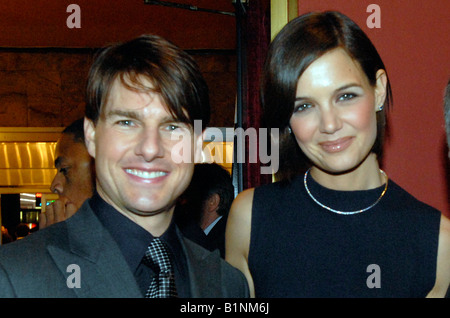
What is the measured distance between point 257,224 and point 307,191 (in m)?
0.21

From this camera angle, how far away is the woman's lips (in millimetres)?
1568

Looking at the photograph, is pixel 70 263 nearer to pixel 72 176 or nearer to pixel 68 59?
pixel 72 176

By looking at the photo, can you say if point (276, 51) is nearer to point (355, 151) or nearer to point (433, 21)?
point (355, 151)

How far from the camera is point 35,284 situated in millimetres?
1119

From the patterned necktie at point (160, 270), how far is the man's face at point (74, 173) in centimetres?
134

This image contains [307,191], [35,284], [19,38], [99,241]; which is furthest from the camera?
[19,38]

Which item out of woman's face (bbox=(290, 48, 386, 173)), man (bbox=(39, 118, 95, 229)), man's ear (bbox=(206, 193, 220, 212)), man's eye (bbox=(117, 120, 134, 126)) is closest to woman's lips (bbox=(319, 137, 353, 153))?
woman's face (bbox=(290, 48, 386, 173))

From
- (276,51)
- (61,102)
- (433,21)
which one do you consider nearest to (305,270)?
(276,51)

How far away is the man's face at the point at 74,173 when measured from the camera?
102 inches

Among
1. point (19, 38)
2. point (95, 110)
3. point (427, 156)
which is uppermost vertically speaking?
point (19, 38)

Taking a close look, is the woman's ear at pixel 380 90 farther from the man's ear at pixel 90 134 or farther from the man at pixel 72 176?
the man at pixel 72 176

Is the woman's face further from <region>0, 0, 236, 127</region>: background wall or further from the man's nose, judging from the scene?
<region>0, 0, 236, 127</region>: background wall

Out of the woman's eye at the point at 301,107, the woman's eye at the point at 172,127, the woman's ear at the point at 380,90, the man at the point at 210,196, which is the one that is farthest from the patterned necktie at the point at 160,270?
the man at the point at 210,196

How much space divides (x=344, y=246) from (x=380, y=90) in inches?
20.2
